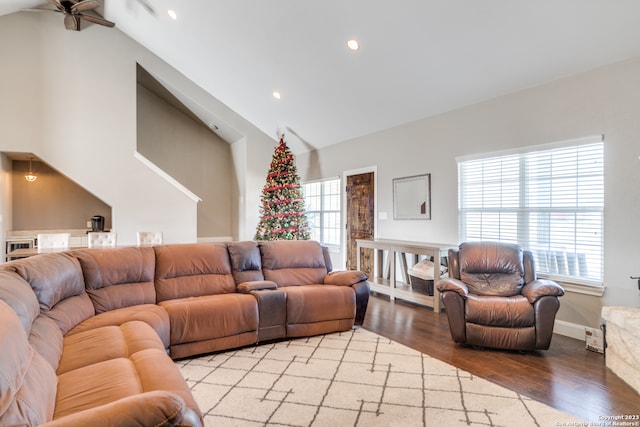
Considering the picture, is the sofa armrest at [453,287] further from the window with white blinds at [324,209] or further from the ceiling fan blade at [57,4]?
the ceiling fan blade at [57,4]

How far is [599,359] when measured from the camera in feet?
10.1

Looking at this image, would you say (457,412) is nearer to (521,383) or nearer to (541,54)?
(521,383)

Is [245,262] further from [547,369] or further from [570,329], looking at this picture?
[570,329]

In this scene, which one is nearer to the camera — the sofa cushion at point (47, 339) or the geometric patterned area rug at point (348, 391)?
the sofa cushion at point (47, 339)

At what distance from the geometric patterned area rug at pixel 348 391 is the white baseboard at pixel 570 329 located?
1719 millimetres

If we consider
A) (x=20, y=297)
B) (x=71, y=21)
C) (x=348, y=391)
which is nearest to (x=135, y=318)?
(x=20, y=297)

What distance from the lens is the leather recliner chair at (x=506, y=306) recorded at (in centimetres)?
312

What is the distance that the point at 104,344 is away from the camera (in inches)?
84.4

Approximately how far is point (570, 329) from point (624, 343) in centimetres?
103

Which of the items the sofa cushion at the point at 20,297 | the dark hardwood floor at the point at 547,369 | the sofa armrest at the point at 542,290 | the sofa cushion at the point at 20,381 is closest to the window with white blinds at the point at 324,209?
the dark hardwood floor at the point at 547,369

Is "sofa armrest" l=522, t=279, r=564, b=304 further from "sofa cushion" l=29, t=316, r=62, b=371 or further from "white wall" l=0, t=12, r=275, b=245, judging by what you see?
"white wall" l=0, t=12, r=275, b=245

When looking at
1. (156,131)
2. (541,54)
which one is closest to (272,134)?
(156,131)

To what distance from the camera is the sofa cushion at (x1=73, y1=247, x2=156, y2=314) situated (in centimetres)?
296

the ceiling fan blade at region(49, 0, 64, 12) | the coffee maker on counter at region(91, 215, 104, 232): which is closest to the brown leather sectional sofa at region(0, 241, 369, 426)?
the ceiling fan blade at region(49, 0, 64, 12)
